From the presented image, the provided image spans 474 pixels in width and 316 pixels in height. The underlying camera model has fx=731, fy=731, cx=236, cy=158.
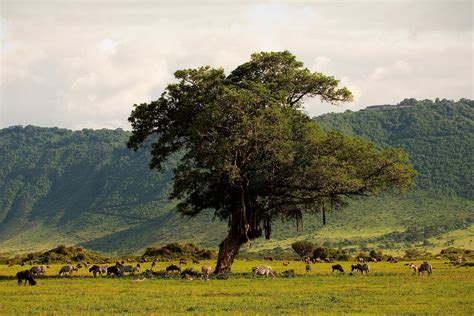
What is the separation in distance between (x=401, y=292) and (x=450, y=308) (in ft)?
22.7

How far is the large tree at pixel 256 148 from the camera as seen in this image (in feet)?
161

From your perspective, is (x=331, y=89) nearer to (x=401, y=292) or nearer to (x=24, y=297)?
(x=401, y=292)

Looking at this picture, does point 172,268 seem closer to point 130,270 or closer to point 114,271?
point 130,270

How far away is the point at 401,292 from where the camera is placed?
3741 centimetres

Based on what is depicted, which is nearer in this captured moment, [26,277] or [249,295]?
[249,295]

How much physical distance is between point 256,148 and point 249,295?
15.1m

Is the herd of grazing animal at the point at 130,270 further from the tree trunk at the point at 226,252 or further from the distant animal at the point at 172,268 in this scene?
the tree trunk at the point at 226,252

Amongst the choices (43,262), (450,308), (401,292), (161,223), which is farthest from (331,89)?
(161,223)

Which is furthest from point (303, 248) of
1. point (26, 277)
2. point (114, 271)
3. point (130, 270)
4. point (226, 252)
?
A: point (26, 277)

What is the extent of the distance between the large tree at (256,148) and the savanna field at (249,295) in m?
6.55

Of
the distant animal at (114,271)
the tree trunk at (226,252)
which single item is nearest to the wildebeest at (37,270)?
the distant animal at (114,271)

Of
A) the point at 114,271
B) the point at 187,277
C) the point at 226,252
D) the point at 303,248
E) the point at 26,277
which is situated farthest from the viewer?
the point at 303,248

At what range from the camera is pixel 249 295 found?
119 ft

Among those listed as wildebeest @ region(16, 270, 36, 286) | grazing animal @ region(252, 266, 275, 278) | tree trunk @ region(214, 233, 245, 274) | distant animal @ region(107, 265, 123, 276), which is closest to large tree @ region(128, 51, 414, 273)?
tree trunk @ region(214, 233, 245, 274)
